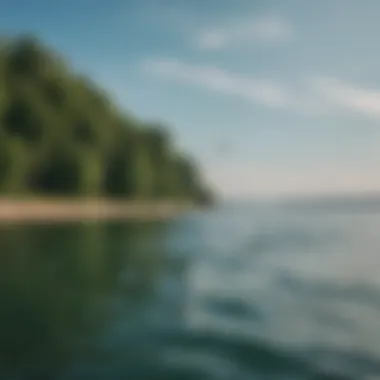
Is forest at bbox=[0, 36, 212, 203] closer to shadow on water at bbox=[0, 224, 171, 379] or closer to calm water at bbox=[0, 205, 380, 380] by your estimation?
shadow on water at bbox=[0, 224, 171, 379]

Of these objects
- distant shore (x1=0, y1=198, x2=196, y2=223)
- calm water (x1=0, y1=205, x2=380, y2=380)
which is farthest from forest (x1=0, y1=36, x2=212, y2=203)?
calm water (x1=0, y1=205, x2=380, y2=380)

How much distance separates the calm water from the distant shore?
1.51 metres

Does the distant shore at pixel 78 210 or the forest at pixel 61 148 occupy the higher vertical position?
the forest at pixel 61 148

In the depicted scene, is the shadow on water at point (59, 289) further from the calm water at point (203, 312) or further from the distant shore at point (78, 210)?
the distant shore at point (78, 210)

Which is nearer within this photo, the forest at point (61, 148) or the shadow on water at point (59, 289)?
the shadow on water at point (59, 289)

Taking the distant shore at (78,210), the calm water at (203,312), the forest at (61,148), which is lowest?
the calm water at (203,312)

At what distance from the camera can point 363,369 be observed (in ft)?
6.68

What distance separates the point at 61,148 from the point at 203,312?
491 cm

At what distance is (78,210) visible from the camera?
21.2ft

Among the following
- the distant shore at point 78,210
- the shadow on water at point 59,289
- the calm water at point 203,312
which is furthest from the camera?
the distant shore at point 78,210

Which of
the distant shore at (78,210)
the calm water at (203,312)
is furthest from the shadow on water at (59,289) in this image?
the distant shore at (78,210)

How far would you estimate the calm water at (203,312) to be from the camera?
82.0 inches

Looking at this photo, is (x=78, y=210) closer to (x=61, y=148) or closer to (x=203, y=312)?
(x=61, y=148)

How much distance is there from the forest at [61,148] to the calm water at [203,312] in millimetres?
2009
